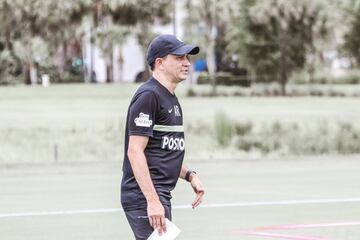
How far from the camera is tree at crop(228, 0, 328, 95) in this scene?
217ft

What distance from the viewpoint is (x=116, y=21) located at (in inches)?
3228

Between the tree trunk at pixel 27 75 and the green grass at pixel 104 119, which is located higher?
the green grass at pixel 104 119

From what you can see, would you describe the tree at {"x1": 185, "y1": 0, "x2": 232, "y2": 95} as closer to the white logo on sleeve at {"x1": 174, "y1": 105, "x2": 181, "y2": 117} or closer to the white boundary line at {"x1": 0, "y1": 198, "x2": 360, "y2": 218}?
the white boundary line at {"x1": 0, "y1": 198, "x2": 360, "y2": 218}

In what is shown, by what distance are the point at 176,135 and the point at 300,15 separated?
61.6 metres

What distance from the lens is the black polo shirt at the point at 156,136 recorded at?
5645mm

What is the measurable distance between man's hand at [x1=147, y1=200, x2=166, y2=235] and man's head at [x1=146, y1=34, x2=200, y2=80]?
705 mm

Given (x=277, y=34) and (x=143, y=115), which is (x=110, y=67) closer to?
(x=277, y=34)

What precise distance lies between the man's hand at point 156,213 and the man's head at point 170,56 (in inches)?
27.8

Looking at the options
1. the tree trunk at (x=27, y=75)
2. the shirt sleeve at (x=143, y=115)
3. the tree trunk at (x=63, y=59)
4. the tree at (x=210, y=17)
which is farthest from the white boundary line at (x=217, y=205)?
the tree trunk at (x=63, y=59)

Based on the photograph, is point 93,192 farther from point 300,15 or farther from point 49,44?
point 49,44

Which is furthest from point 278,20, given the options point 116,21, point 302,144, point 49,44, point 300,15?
point 302,144

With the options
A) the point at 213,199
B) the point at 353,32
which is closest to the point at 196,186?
the point at 213,199

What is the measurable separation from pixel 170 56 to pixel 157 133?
421mm

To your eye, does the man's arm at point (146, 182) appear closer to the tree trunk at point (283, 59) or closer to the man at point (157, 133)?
the man at point (157, 133)
